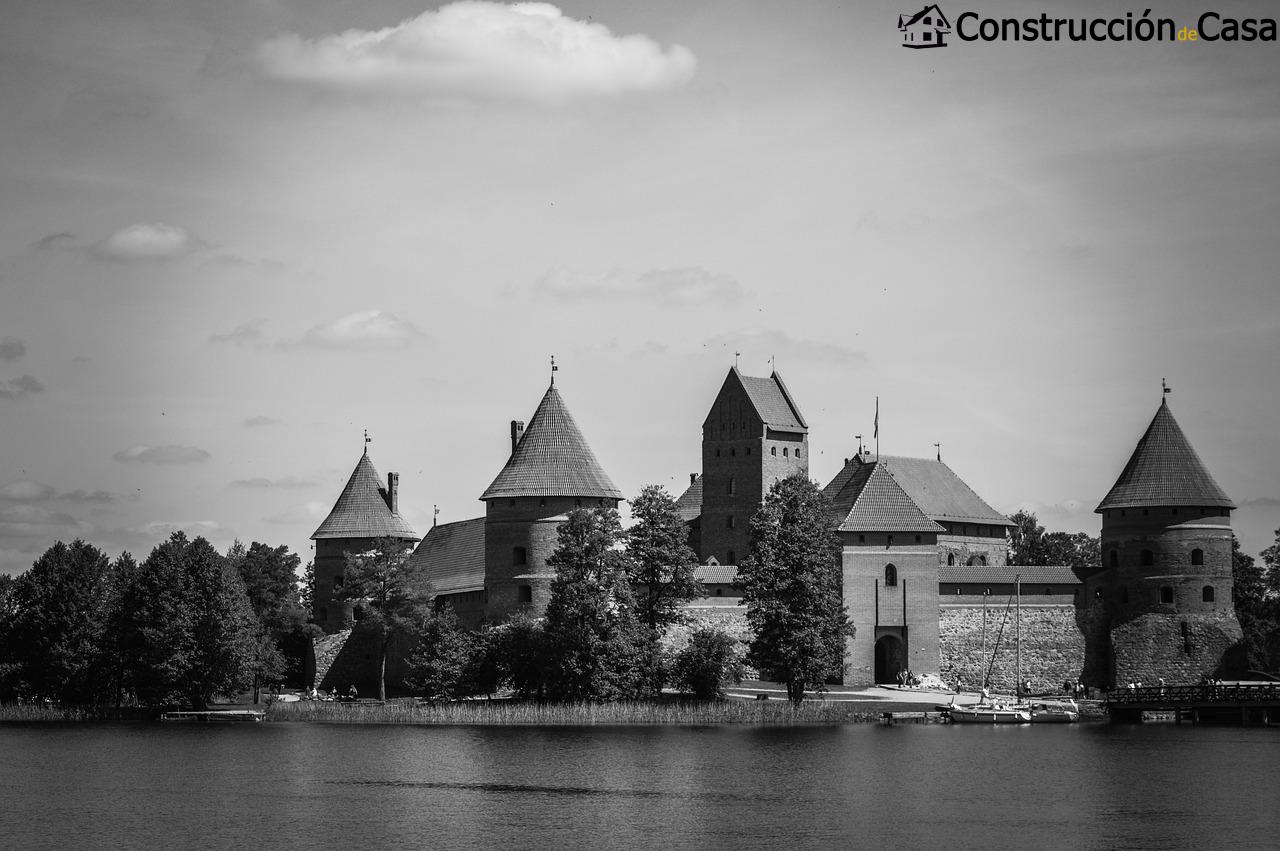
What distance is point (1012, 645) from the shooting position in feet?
205

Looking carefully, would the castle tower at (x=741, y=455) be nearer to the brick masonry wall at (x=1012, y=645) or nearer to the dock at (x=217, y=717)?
the brick masonry wall at (x=1012, y=645)

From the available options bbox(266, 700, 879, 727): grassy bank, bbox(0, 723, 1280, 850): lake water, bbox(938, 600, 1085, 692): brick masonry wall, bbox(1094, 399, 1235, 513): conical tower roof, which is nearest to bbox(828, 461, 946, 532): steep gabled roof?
bbox(938, 600, 1085, 692): brick masonry wall

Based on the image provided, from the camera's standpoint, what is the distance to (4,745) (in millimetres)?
46156

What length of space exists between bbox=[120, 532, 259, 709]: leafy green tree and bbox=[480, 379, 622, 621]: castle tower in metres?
7.63

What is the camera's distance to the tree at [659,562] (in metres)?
53.7

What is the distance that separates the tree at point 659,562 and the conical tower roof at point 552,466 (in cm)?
407

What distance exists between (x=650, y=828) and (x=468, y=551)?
113 ft

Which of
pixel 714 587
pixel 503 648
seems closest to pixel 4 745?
pixel 503 648

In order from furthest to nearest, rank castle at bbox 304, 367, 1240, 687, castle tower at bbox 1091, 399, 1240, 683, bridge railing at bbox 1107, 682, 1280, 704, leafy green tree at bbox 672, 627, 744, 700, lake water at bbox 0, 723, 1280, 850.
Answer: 1. castle tower at bbox 1091, 399, 1240, 683
2. castle at bbox 304, 367, 1240, 687
3. bridge railing at bbox 1107, 682, 1280, 704
4. leafy green tree at bbox 672, 627, 744, 700
5. lake water at bbox 0, 723, 1280, 850

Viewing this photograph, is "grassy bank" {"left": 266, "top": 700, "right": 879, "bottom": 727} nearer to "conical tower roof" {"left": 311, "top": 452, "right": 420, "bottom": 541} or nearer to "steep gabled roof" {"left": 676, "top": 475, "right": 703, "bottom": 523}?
"conical tower roof" {"left": 311, "top": 452, "right": 420, "bottom": 541}

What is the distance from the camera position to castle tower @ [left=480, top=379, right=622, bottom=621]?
57.4 m

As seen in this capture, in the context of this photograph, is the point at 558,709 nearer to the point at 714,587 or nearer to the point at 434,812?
the point at 714,587

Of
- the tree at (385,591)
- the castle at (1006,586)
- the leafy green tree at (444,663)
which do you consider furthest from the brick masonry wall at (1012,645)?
the tree at (385,591)

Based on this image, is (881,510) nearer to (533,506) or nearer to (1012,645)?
(1012,645)
